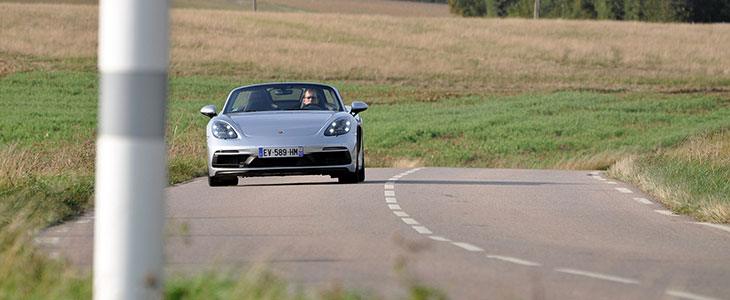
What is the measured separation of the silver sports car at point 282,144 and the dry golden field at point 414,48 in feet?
140

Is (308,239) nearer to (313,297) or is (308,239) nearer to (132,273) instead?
(313,297)

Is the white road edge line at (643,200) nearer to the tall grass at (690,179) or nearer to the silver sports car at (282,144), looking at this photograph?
the tall grass at (690,179)

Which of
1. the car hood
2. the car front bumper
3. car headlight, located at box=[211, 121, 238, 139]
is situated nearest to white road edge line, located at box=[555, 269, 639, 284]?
the car front bumper

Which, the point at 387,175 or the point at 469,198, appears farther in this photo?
the point at 387,175

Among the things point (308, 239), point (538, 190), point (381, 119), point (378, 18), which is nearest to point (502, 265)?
point (308, 239)

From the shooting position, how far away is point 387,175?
21.7 meters

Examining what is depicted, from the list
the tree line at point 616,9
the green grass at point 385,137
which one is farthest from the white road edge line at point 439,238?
the tree line at point 616,9

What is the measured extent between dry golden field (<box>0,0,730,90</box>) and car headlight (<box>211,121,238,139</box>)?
141 feet

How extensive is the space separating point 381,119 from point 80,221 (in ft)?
113

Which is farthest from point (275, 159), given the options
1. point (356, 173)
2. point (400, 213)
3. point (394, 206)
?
point (400, 213)

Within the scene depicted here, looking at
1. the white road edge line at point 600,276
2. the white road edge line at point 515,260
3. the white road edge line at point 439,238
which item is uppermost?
the white road edge line at point 600,276

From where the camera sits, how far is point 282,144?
16.4 meters

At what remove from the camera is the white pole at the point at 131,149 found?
15.3 feet

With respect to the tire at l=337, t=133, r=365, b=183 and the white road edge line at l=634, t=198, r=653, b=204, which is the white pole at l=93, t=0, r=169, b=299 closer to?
the white road edge line at l=634, t=198, r=653, b=204
